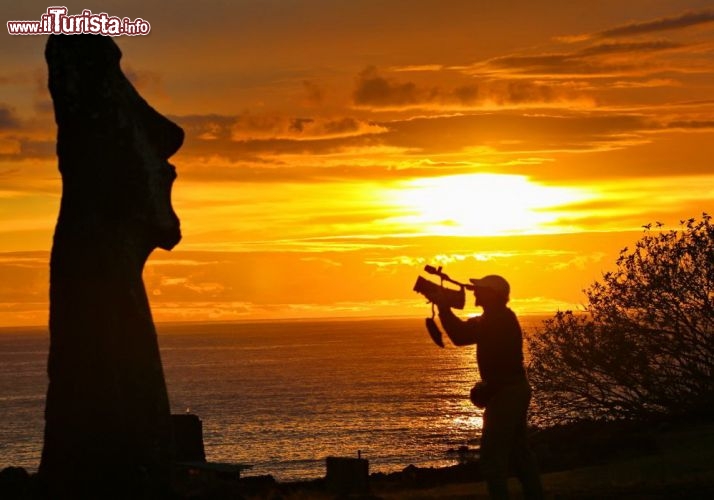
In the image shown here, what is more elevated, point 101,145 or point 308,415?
point 308,415

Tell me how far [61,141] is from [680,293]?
23.6 meters

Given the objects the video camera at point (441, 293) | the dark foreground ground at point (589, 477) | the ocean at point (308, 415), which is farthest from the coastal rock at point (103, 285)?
the ocean at point (308, 415)

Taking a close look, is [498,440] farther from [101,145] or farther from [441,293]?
[101,145]

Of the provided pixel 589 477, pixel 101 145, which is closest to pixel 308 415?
pixel 589 477

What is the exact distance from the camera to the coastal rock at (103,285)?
1641 centimetres

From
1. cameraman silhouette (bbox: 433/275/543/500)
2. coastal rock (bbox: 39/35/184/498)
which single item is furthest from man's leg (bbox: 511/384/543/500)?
coastal rock (bbox: 39/35/184/498)

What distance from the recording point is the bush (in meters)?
35.0

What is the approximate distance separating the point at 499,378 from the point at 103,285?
22.1ft

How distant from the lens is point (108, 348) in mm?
16609


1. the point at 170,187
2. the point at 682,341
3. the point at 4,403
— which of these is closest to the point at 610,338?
the point at 682,341

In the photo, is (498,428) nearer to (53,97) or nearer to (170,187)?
(170,187)

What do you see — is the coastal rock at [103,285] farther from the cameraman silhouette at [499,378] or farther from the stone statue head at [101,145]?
the cameraman silhouette at [499,378]

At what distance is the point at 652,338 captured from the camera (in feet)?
115

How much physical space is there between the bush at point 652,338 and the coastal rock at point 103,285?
64.4ft
